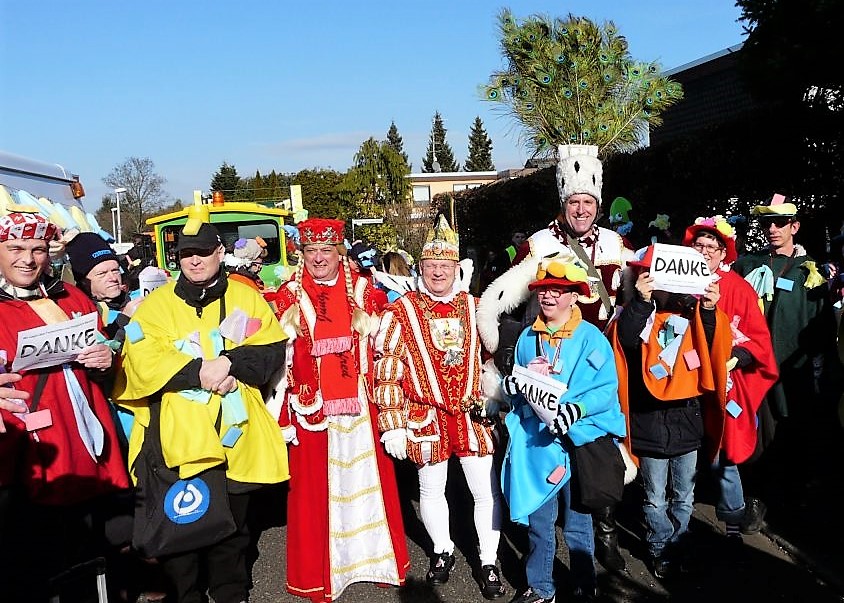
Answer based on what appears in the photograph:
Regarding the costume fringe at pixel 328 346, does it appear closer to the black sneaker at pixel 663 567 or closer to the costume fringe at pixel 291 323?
the costume fringe at pixel 291 323

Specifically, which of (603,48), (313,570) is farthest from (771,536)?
(603,48)

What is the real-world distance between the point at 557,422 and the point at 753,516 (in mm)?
2172

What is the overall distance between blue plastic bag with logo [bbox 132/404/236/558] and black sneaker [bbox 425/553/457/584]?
131 cm

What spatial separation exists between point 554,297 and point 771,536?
7.89 ft

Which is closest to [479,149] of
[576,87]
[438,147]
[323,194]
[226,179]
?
[438,147]

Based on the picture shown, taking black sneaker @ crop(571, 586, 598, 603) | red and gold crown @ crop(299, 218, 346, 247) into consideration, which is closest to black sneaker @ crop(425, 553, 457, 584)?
black sneaker @ crop(571, 586, 598, 603)

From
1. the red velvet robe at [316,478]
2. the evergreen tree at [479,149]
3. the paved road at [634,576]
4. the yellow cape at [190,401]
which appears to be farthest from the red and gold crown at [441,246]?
the evergreen tree at [479,149]

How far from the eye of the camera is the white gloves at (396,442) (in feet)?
13.3

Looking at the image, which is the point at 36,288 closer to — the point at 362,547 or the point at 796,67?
the point at 362,547

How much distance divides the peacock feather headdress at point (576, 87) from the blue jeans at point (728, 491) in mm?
7149

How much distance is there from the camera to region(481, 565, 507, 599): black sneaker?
4055 mm

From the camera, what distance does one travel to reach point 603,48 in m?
11.1

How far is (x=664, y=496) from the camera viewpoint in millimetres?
4016

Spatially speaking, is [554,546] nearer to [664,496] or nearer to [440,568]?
[664,496]
